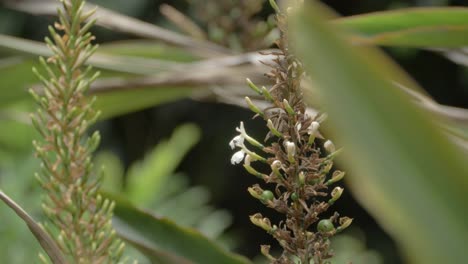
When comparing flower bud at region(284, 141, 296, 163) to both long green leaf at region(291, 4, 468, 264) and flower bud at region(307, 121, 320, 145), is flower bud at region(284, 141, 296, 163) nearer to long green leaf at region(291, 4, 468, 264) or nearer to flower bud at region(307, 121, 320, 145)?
flower bud at region(307, 121, 320, 145)

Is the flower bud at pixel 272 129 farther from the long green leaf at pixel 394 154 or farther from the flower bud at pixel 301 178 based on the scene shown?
the long green leaf at pixel 394 154

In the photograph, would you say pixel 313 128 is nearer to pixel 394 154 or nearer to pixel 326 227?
pixel 326 227

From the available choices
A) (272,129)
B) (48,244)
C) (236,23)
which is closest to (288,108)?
(272,129)

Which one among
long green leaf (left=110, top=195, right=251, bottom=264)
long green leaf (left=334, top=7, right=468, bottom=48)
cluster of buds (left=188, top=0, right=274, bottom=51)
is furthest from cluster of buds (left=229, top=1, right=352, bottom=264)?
cluster of buds (left=188, top=0, right=274, bottom=51)

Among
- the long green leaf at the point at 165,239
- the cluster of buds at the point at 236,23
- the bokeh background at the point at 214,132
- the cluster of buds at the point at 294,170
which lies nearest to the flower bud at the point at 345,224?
the cluster of buds at the point at 294,170

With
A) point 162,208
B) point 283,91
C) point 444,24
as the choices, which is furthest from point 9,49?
point 162,208

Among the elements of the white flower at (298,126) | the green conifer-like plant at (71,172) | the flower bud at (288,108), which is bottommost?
the green conifer-like plant at (71,172)

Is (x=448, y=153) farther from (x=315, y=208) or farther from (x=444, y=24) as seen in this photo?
(x=444, y=24)
